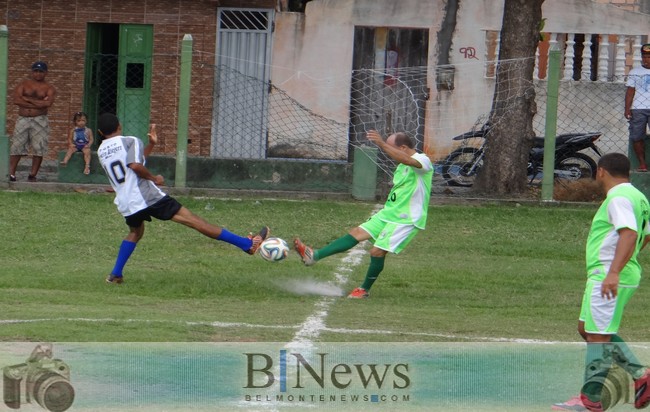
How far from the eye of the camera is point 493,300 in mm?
12695

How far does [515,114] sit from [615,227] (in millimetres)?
12087

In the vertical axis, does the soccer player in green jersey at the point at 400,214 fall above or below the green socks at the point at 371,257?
above

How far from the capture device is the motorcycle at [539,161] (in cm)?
Answer: 2067

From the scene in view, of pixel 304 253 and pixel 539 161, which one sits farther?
pixel 539 161

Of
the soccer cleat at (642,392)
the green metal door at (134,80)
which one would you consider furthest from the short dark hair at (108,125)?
the green metal door at (134,80)

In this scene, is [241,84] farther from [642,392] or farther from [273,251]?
[642,392]

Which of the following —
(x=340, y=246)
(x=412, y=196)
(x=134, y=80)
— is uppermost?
(x=134, y=80)

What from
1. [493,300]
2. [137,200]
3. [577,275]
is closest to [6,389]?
[137,200]

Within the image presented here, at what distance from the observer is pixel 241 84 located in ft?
72.2

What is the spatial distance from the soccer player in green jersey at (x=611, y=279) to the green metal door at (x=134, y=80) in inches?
631

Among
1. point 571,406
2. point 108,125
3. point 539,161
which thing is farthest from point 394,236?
point 539,161

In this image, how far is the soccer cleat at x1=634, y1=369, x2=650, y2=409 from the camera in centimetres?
779

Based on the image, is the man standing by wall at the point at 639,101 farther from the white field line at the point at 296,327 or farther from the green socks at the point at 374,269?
the white field line at the point at 296,327

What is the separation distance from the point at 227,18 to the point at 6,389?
1747 centimetres
